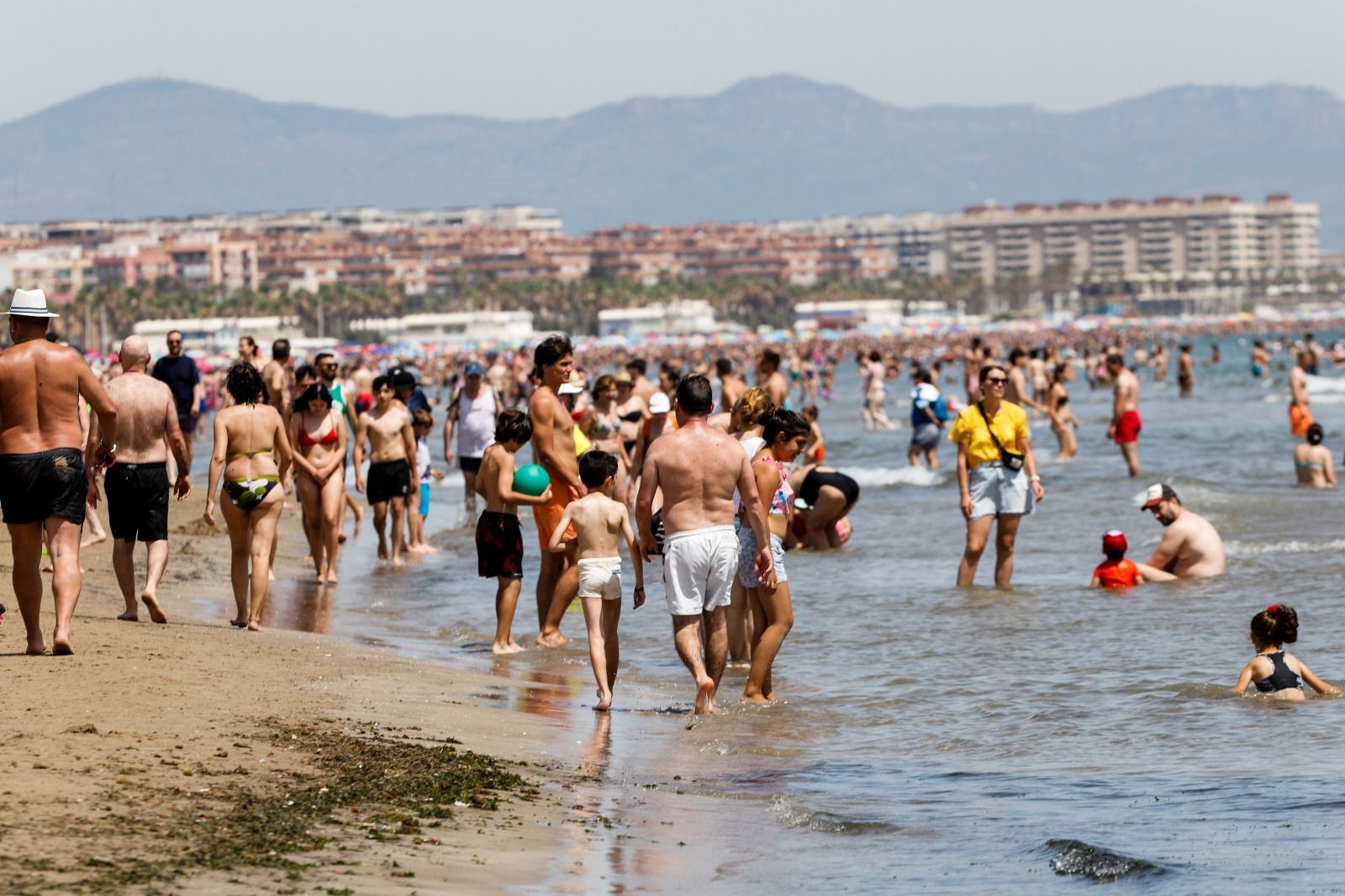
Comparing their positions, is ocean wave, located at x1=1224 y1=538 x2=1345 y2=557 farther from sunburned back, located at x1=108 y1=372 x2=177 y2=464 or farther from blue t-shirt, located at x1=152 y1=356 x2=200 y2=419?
sunburned back, located at x1=108 y1=372 x2=177 y2=464

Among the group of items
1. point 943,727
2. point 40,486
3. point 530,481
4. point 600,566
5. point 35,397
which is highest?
point 35,397

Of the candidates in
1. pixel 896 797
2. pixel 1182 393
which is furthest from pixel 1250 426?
pixel 896 797

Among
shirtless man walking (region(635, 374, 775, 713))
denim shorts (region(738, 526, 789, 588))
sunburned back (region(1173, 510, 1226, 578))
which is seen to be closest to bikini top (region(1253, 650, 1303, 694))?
denim shorts (region(738, 526, 789, 588))

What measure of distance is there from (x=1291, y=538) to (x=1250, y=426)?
834 inches

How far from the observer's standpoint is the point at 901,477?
2389 centimetres

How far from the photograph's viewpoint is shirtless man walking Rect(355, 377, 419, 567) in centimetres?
1338

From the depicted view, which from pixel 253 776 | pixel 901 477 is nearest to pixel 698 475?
pixel 253 776

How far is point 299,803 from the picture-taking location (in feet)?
18.4

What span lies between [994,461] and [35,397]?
19.9 feet

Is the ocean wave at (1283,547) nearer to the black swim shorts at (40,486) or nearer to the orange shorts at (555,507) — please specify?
the orange shorts at (555,507)

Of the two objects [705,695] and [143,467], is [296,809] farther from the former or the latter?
[143,467]

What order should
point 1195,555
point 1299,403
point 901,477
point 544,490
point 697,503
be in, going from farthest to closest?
point 901,477 < point 1299,403 < point 1195,555 < point 544,490 < point 697,503

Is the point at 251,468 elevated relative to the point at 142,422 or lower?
lower

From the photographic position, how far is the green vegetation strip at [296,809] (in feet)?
15.5
